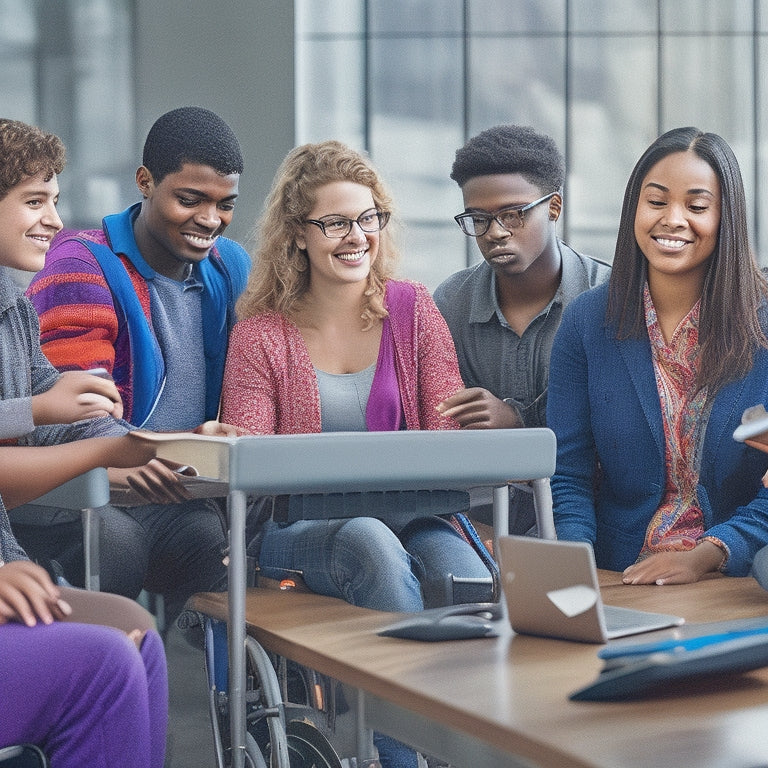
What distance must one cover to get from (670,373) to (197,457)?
1.01 meters

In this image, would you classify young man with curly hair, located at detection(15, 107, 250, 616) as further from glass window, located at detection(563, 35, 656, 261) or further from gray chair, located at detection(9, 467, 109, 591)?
glass window, located at detection(563, 35, 656, 261)

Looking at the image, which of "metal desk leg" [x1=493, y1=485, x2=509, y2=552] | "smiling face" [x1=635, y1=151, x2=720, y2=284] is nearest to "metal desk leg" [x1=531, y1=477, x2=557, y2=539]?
"metal desk leg" [x1=493, y1=485, x2=509, y2=552]

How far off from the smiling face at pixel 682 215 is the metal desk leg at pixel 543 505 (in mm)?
687

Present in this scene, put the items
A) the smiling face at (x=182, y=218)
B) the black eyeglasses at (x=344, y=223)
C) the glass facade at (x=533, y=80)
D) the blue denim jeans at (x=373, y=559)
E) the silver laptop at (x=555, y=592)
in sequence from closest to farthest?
the silver laptop at (x=555, y=592) → the blue denim jeans at (x=373, y=559) → the black eyeglasses at (x=344, y=223) → the smiling face at (x=182, y=218) → the glass facade at (x=533, y=80)

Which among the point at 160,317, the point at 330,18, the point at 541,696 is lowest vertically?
the point at 541,696

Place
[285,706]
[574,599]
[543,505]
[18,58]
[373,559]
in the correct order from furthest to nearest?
[18,58] < [373,559] < [285,706] < [543,505] < [574,599]

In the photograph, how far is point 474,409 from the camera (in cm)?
208

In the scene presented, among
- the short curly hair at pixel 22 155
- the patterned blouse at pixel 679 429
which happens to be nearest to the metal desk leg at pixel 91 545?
the short curly hair at pixel 22 155

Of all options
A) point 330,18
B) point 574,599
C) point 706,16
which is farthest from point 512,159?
point 706,16

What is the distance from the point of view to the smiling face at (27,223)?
182 cm

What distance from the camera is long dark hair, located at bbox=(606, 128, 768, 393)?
2.00 meters

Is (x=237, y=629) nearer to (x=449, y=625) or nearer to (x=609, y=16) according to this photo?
(x=449, y=625)

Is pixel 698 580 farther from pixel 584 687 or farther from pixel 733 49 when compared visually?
pixel 733 49

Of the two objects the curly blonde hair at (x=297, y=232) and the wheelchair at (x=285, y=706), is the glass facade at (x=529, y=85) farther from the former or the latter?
the wheelchair at (x=285, y=706)
